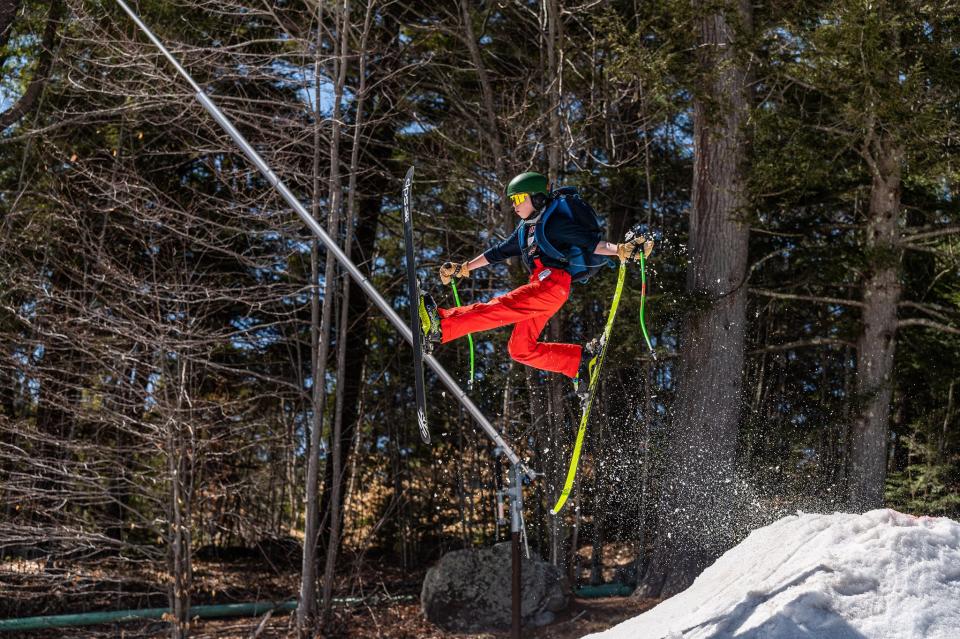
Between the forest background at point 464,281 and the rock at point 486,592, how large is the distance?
608 mm

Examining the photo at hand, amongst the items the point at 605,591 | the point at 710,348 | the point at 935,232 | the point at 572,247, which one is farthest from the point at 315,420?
the point at 935,232

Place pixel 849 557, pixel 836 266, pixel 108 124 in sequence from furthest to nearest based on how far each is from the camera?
1. pixel 108 124
2. pixel 836 266
3. pixel 849 557

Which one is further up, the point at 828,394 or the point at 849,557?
the point at 828,394

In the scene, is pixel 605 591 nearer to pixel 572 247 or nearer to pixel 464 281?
pixel 464 281

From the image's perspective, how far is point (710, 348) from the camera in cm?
723

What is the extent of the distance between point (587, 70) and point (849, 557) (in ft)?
18.6

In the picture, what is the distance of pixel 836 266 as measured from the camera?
25.1 feet

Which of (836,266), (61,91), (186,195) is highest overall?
(61,91)

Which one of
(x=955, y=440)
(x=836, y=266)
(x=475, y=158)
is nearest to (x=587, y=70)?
(x=475, y=158)

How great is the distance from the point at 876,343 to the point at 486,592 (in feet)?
11.6

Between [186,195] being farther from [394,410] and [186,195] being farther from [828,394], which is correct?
[828,394]

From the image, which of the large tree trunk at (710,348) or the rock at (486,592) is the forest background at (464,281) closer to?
the large tree trunk at (710,348)

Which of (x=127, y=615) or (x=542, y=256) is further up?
(x=542, y=256)

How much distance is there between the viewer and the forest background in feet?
22.6
